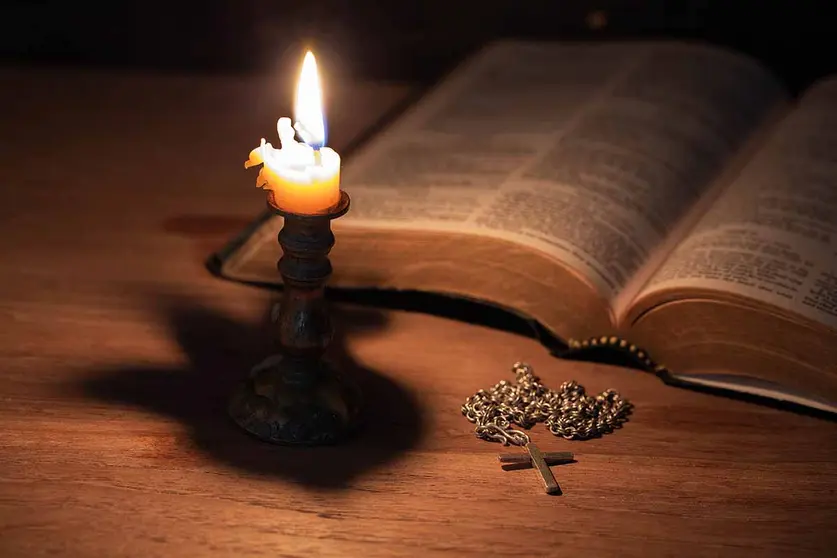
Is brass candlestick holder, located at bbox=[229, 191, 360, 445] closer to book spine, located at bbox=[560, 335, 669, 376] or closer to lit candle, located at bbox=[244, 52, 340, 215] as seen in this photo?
lit candle, located at bbox=[244, 52, 340, 215]

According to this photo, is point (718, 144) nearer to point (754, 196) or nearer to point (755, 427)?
point (754, 196)

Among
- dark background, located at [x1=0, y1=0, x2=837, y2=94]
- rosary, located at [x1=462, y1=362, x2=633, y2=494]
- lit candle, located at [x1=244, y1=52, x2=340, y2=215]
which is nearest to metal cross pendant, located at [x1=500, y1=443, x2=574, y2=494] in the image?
rosary, located at [x1=462, y1=362, x2=633, y2=494]

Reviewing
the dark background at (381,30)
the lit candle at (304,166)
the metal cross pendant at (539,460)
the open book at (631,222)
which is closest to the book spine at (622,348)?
the open book at (631,222)

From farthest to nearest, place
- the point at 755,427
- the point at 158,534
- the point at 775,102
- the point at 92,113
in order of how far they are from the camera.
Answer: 1. the point at 92,113
2. the point at 775,102
3. the point at 755,427
4. the point at 158,534

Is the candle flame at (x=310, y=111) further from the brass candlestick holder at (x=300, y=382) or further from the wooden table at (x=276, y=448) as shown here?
the wooden table at (x=276, y=448)

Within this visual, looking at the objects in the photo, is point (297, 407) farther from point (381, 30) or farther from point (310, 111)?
point (381, 30)

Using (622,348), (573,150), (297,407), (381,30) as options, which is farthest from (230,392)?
(381,30)

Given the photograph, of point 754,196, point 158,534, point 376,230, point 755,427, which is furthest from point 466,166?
point 158,534
